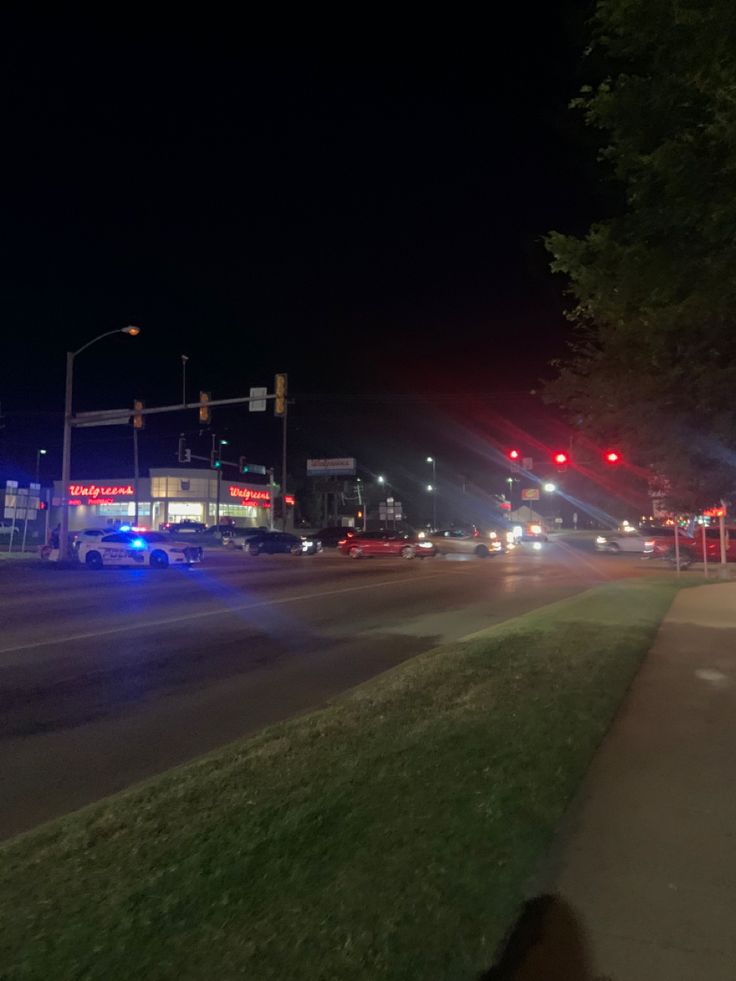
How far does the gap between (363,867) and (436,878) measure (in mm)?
350

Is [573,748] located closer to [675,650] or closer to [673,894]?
[673,894]

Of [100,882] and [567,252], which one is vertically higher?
[567,252]

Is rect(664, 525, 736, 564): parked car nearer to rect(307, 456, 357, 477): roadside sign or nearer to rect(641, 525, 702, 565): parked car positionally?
rect(641, 525, 702, 565): parked car

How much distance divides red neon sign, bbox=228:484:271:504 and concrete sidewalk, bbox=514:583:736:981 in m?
73.8

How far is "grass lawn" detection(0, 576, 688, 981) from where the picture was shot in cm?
316

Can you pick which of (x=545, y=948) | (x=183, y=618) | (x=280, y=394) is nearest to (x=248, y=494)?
(x=280, y=394)

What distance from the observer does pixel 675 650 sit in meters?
11.0

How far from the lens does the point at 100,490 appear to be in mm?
76125

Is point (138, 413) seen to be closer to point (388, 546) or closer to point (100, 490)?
point (388, 546)

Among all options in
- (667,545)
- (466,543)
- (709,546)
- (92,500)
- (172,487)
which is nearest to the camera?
(709,546)

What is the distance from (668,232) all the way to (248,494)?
78.0 m

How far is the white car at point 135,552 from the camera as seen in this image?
102ft

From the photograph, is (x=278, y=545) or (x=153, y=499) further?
(x=153, y=499)

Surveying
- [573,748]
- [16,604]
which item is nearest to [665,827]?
[573,748]
